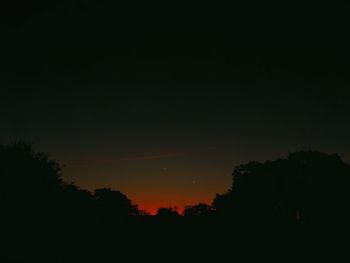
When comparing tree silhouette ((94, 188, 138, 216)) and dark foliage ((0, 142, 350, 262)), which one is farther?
tree silhouette ((94, 188, 138, 216))

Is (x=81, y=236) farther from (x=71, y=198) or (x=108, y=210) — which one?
(x=108, y=210)

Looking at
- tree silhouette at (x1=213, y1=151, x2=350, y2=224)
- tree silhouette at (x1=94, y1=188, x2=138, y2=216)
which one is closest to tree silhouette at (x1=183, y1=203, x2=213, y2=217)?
tree silhouette at (x1=94, y1=188, x2=138, y2=216)

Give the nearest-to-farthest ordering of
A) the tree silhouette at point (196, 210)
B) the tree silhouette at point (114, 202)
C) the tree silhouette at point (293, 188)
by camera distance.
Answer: the tree silhouette at point (293, 188) → the tree silhouette at point (196, 210) → the tree silhouette at point (114, 202)

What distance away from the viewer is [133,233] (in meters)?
96.3

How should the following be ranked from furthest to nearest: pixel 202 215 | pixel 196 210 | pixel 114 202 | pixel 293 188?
pixel 114 202, pixel 196 210, pixel 202 215, pixel 293 188

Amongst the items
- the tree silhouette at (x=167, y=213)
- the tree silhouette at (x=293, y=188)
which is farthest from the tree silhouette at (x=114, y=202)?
the tree silhouette at (x=293, y=188)

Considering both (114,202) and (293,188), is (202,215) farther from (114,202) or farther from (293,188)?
(114,202)

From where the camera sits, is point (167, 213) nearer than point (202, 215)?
No

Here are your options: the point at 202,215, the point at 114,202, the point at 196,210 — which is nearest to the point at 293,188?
the point at 202,215

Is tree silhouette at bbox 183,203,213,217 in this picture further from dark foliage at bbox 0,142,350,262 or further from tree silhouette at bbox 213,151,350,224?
tree silhouette at bbox 213,151,350,224

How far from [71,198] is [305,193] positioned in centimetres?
3182

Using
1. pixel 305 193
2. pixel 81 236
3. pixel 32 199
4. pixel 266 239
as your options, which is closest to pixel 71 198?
pixel 81 236

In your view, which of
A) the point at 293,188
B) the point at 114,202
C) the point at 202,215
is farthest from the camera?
the point at 114,202

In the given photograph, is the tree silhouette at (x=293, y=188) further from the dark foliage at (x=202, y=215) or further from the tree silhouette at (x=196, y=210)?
the tree silhouette at (x=196, y=210)
